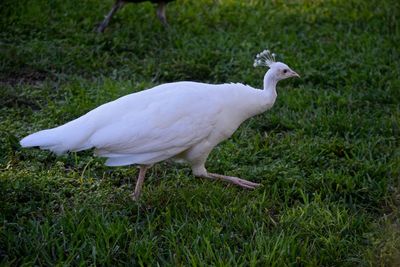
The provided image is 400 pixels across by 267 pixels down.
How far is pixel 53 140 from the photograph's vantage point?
386 cm

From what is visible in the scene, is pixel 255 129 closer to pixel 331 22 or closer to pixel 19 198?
pixel 19 198

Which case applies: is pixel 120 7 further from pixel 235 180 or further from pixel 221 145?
pixel 235 180

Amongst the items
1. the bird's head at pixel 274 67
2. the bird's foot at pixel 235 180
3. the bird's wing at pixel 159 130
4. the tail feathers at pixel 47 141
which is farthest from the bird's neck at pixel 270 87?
the tail feathers at pixel 47 141

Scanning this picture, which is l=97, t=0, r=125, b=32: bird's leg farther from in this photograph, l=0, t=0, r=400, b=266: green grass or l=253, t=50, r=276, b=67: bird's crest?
l=253, t=50, r=276, b=67: bird's crest

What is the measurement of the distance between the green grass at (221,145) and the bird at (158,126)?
0.30m

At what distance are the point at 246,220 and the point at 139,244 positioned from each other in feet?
2.12

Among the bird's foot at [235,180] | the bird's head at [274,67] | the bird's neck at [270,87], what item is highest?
the bird's head at [274,67]

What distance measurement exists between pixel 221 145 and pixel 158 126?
119 cm

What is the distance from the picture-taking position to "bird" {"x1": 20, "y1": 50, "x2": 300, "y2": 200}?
154 inches

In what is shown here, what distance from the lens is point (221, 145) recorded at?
5.08 m

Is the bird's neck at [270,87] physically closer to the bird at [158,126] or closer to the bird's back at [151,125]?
the bird at [158,126]

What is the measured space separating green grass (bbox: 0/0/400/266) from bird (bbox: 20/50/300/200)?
301 millimetres

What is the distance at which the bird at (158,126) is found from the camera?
3900 mm

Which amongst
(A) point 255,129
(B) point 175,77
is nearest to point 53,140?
(A) point 255,129
